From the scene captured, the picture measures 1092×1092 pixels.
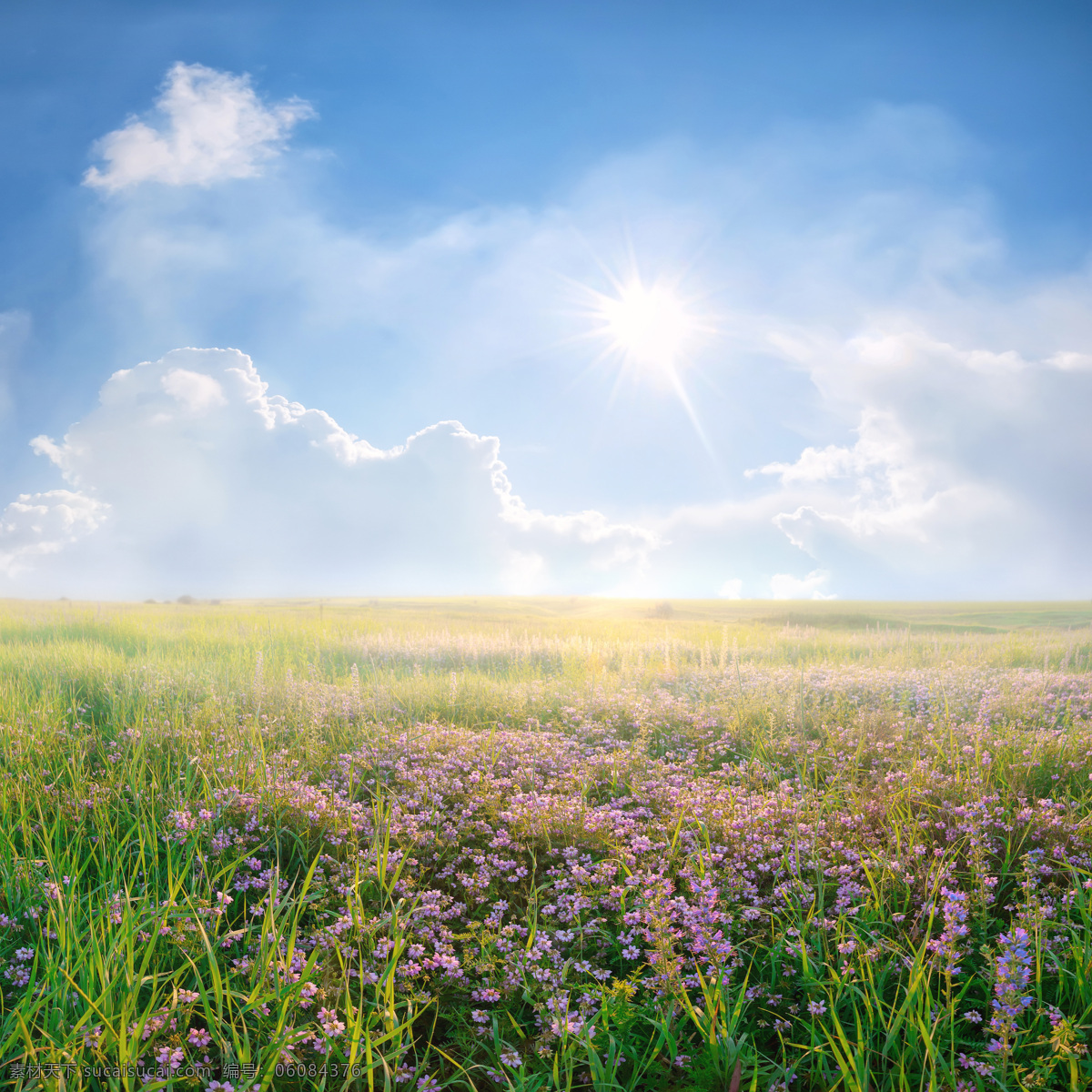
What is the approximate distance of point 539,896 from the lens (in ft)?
12.9

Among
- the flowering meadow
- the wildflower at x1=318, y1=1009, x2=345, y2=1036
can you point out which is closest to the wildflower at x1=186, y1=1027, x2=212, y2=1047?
the flowering meadow

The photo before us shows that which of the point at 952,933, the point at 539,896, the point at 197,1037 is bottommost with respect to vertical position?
the point at 539,896

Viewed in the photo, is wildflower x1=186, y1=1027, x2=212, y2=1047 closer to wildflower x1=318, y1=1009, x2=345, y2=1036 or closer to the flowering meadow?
the flowering meadow

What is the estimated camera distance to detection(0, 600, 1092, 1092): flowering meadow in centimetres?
264

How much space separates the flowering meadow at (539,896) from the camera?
104 inches

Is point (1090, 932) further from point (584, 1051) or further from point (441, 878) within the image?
point (441, 878)

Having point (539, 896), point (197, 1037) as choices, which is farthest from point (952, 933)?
point (197, 1037)

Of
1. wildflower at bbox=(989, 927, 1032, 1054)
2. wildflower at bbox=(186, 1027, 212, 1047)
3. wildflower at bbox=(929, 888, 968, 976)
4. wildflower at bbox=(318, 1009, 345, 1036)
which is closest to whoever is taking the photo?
wildflower at bbox=(989, 927, 1032, 1054)

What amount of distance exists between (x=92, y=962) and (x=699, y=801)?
3.63 meters

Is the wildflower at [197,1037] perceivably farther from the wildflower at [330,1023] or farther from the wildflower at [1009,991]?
the wildflower at [1009,991]

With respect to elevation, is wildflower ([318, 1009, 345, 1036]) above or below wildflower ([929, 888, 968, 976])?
below

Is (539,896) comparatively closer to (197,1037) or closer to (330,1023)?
(330,1023)

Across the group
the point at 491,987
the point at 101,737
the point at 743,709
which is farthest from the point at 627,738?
the point at 101,737

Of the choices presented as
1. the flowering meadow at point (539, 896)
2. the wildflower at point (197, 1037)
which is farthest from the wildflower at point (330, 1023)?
the wildflower at point (197, 1037)
